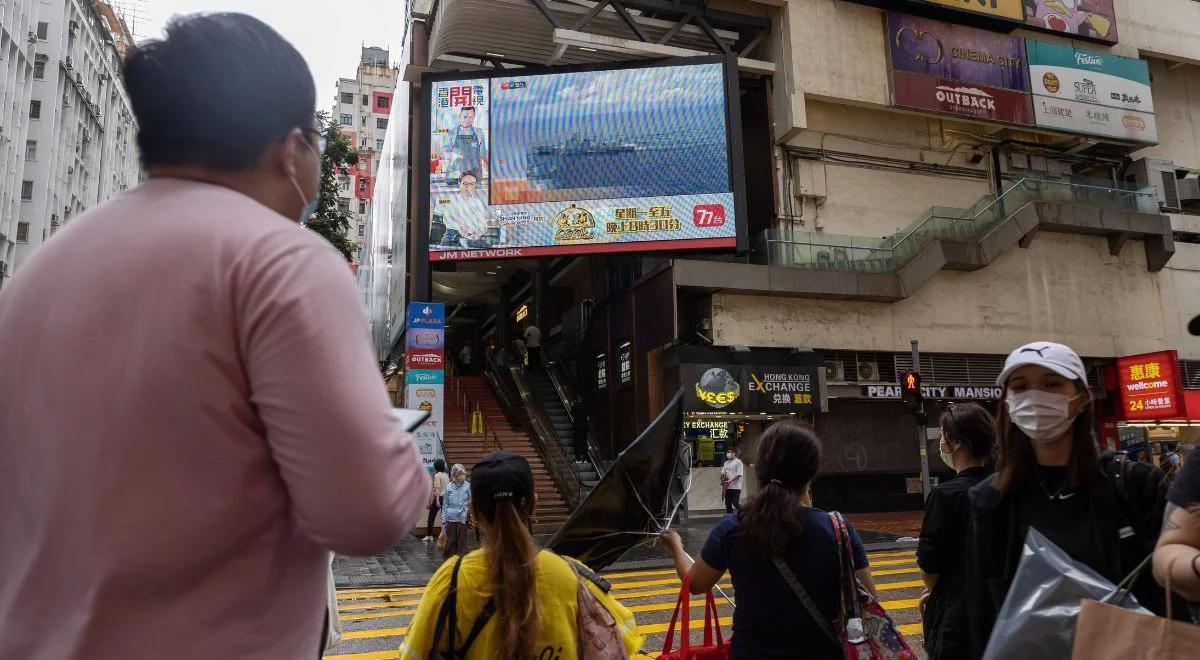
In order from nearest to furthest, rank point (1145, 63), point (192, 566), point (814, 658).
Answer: point (192, 566) < point (814, 658) < point (1145, 63)

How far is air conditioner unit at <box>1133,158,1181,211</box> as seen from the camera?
26891 millimetres

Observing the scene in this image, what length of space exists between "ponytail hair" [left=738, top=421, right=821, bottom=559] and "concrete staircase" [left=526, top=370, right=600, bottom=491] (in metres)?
17.5

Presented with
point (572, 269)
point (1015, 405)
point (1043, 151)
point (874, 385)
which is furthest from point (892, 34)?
point (1015, 405)

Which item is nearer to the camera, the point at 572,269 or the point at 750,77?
the point at 750,77

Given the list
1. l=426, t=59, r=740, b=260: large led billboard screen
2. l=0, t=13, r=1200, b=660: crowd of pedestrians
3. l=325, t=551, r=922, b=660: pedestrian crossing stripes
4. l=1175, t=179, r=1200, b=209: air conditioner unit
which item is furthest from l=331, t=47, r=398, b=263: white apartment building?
l=0, t=13, r=1200, b=660: crowd of pedestrians

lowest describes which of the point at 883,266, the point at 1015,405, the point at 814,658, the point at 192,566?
the point at 814,658

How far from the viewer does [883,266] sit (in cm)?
2230

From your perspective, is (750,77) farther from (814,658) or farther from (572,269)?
(814,658)

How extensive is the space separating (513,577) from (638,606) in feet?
21.1

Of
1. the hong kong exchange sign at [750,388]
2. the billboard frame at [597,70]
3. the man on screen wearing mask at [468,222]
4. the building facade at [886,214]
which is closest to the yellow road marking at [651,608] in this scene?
the hong kong exchange sign at [750,388]

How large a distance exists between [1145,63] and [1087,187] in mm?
5256

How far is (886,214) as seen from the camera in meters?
24.5

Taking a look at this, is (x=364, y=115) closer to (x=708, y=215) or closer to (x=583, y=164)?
(x=583, y=164)

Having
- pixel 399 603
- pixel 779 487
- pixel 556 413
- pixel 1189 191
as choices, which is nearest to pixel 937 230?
pixel 1189 191
